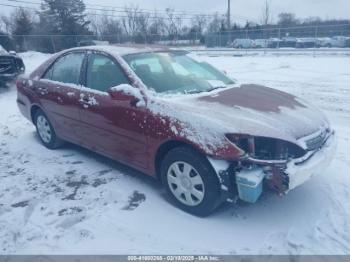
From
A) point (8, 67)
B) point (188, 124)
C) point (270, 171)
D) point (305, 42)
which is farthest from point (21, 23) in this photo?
point (270, 171)

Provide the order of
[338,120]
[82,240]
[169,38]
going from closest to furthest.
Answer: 1. [82,240]
2. [338,120]
3. [169,38]

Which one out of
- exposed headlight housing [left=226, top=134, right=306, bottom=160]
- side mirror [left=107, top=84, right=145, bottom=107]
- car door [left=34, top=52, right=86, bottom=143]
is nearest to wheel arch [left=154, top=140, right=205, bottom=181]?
exposed headlight housing [left=226, top=134, right=306, bottom=160]

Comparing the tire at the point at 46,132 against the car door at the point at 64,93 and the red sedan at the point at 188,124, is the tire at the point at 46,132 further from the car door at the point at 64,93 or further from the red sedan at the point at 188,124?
the red sedan at the point at 188,124

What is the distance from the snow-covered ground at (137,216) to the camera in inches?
112

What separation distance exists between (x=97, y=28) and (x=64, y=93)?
4161cm

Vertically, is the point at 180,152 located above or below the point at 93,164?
above

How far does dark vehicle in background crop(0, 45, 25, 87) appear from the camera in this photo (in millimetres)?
10453

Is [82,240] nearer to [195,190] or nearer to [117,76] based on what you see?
[195,190]

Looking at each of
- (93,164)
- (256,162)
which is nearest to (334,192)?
(256,162)

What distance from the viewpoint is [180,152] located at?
3.10m

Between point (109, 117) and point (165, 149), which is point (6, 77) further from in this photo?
point (165, 149)

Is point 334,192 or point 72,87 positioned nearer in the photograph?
point 334,192

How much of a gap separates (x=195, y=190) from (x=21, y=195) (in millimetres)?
2071

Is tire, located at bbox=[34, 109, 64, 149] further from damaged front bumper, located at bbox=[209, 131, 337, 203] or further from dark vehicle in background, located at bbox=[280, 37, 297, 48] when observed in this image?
dark vehicle in background, located at bbox=[280, 37, 297, 48]
